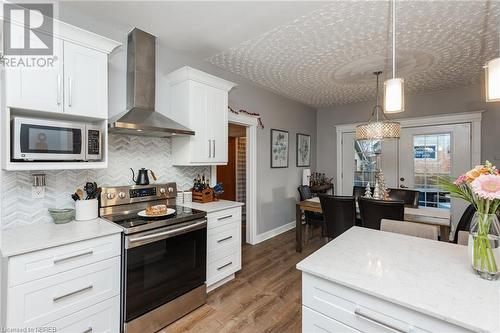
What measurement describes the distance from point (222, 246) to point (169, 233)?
0.79 meters

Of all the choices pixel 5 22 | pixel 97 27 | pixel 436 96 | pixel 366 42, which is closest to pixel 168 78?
pixel 97 27

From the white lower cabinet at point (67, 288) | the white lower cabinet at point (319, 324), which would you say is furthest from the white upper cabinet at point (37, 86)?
the white lower cabinet at point (319, 324)

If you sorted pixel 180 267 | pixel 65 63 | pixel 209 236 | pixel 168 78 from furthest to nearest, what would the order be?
1. pixel 168 78
2. pixel 209 236
3. pixel 180 267
4. pixel 65 63

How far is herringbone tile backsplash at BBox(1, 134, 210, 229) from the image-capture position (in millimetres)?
1750

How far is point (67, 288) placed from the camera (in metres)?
1.51

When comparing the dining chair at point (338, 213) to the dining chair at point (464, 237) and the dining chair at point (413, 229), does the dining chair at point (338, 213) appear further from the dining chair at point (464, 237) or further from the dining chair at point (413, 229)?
the dining chair at point (464, 237)

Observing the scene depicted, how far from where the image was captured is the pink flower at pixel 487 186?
99cm

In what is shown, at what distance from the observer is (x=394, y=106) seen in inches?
59.3

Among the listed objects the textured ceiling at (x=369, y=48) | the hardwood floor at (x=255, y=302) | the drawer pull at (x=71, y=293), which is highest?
the textured ceiling at (x=369, y=48)

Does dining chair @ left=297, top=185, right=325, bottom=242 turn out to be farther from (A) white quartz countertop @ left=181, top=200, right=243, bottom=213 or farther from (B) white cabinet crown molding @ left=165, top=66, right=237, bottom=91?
(B) white cabinet crown molding @ left=165, top=66, right=237, bottom=91

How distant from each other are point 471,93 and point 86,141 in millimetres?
5379

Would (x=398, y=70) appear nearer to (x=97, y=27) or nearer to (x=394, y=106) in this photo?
(x=394, y=106)

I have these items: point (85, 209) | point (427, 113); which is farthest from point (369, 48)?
point (85, 209)

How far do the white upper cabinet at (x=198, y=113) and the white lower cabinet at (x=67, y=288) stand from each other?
1.18 m
